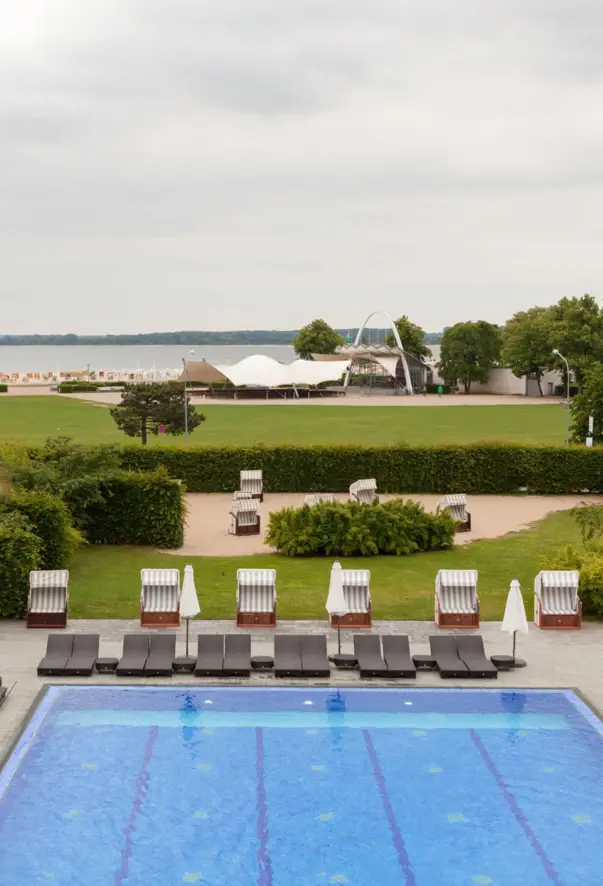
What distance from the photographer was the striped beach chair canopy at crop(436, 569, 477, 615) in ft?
63.5

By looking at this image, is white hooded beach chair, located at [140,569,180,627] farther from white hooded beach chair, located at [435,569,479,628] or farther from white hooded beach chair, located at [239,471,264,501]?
white hooded beach chair, located at [239,471,264,501]

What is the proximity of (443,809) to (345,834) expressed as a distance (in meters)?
1.33

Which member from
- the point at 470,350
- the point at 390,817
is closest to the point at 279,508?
the point at 390,817

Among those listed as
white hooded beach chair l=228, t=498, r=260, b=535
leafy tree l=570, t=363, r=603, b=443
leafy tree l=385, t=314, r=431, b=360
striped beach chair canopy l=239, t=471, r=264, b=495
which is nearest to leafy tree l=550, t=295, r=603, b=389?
leafy tree l=385, t=314, r=431, b=360

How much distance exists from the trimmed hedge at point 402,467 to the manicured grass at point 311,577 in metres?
7.87

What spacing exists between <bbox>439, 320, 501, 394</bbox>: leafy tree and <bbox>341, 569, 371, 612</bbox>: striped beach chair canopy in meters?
90.1

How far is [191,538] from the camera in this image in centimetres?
2859

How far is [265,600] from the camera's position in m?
19.3

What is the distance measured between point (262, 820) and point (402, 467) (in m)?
25.0

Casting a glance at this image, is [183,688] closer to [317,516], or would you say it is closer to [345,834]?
[345,834]

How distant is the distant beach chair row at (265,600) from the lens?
62.8 ft

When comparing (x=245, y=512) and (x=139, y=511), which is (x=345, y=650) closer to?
(x=139, y=511)

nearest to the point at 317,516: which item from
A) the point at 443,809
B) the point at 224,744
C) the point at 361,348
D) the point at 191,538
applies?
the point at 191,538

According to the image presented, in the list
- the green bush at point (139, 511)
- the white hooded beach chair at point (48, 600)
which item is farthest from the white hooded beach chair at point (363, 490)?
the white hooded beach chair at point (48, 600)
